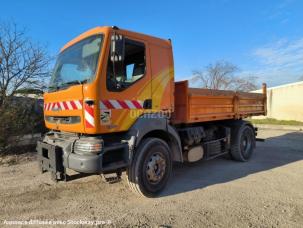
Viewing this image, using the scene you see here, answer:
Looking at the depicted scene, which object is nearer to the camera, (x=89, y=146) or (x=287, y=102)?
(x=89, y=146)

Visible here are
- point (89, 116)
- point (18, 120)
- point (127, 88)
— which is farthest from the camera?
point (18, 120)

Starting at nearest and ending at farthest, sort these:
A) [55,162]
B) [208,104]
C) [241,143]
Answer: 1. [55,162]
2. [208,104]
3. [241,143]

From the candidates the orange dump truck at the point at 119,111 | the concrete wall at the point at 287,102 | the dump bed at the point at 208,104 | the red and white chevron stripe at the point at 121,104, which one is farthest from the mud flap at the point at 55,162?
the concrete wall at the point at 287,102

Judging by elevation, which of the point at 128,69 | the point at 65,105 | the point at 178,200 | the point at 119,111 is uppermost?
the point at 128,69

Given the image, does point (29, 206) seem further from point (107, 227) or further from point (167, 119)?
point (167, 119)

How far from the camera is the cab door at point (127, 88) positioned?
12.4ft

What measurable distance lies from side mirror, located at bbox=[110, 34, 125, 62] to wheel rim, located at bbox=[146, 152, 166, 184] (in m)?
1.82

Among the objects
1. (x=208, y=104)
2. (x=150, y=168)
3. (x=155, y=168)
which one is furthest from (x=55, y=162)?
(x=208, y=104)

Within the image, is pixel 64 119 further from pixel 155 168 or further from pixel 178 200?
pixel 178 200

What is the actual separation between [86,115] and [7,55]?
264 inches

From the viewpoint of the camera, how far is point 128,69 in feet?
13.8

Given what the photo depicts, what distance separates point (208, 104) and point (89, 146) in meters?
3.16

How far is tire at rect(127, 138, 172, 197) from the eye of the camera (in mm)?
4164

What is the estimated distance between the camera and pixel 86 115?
146 inches
